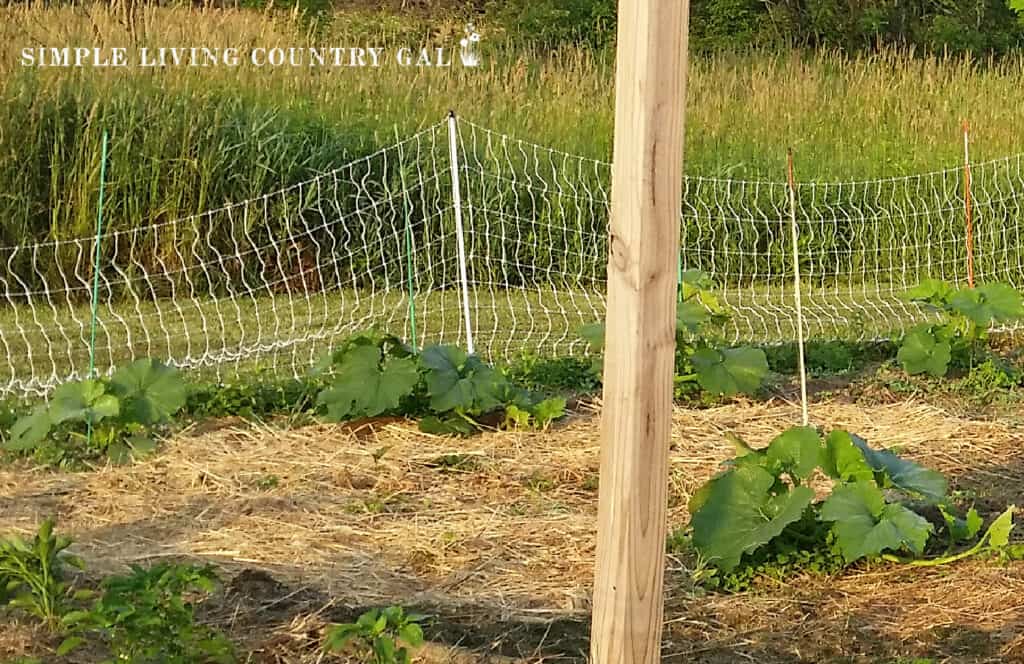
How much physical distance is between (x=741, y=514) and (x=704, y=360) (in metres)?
2.06

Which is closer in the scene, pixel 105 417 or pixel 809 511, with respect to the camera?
pixel 809 511

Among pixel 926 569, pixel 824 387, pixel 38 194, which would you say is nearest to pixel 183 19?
pixel 38 194

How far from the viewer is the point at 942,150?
11875 millimetres

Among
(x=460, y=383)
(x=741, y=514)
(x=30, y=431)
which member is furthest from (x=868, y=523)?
(x=30, y=431)

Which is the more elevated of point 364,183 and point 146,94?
point 146,94

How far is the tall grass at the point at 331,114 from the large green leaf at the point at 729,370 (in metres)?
4.22

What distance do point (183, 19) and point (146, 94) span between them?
249cm

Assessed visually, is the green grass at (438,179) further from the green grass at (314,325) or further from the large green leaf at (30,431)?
the large green leaf at (30,431)

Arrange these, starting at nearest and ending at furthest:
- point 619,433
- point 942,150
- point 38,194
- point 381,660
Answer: point 619,433, point 381,660, point 38,194, point 942,150

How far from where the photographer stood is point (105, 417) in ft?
18.1

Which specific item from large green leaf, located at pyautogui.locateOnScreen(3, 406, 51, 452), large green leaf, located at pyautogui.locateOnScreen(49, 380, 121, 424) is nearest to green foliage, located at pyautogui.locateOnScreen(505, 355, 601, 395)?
large green leaf, located at pyautogui.locateOnScreen(49, 380, 121, 424)

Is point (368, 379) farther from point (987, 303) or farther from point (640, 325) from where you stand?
point (640, 325)

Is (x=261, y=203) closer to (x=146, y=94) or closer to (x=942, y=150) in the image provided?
(x=146, y=94)

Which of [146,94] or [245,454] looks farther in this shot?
[146,94]
